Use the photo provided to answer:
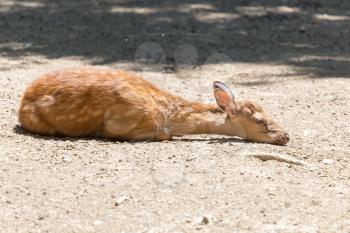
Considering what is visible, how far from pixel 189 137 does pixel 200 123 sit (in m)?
0.24

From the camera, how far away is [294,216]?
5.31m

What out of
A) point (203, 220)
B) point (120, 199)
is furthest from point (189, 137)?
point (203, 220)

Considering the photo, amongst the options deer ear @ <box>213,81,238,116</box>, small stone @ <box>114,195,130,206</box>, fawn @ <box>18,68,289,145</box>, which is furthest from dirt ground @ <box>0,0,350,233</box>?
deer ear @ <box>213,81,238,116</box>

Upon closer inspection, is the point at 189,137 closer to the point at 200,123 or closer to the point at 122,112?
the point at 200,123

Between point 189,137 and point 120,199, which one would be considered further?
point 189,137

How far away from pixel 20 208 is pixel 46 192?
0.31m

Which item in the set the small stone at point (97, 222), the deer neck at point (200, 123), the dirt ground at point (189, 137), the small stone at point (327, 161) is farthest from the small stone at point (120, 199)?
the small stone at point (327, 161)

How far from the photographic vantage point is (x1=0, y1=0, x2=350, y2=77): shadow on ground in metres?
10.6

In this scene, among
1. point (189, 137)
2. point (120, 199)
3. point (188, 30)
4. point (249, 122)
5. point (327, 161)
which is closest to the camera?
point (120, 199)

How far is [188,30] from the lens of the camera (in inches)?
458

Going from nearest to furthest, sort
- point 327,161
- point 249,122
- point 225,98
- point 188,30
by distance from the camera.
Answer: point 327,161 < point 225,98 < point 249,122 < point 188,30

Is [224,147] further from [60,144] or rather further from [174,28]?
[174,28]

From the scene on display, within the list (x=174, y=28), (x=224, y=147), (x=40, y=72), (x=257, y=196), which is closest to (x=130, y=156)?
(x=224, y=147)

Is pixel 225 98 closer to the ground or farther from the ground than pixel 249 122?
farther from the ground
